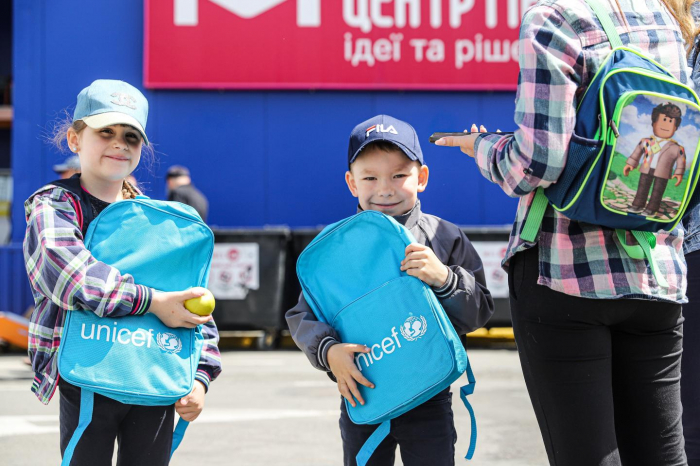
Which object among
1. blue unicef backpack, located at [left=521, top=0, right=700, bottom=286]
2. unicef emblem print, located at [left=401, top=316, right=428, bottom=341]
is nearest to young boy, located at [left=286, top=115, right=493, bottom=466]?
unicef emblem print, located at [left=401, top=316, right=428, bottom=341]

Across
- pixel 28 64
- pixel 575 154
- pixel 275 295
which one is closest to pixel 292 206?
pixel 275 295

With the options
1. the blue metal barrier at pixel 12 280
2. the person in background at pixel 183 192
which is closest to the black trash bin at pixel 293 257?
the person in background at pixel 183 192

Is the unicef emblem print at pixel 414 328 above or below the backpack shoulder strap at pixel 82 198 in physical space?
below

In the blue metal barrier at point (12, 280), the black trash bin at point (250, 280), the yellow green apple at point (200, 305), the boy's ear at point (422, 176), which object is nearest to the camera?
the yellow green apple at point (200, 305)

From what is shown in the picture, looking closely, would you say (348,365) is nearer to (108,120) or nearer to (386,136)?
(386,136)

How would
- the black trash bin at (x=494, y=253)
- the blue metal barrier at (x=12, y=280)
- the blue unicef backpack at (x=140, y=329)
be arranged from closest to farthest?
1. the blue unicef backpack at (x=140, y=329)
2. the black trash bin at (x=494, y=253)
3. the blue metal barrier at (x=12, y=280)

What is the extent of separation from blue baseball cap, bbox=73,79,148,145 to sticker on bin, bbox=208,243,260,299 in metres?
7.94

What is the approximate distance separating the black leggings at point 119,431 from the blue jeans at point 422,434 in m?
0.60

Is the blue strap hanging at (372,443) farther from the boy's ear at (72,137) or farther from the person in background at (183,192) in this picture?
the person in background at (183,192)

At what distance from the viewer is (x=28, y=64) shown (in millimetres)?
13320

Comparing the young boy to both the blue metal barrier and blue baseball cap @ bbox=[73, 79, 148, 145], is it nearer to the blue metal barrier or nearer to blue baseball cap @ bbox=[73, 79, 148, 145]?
blue baseball cap @ bbox=[73, 79, 148, 145]

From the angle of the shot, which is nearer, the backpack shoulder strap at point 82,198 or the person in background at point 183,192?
the backpack shoulder strap at point 82,198

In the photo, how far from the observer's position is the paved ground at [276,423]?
5.09 meters

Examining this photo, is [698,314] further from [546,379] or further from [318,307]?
[318,307]
